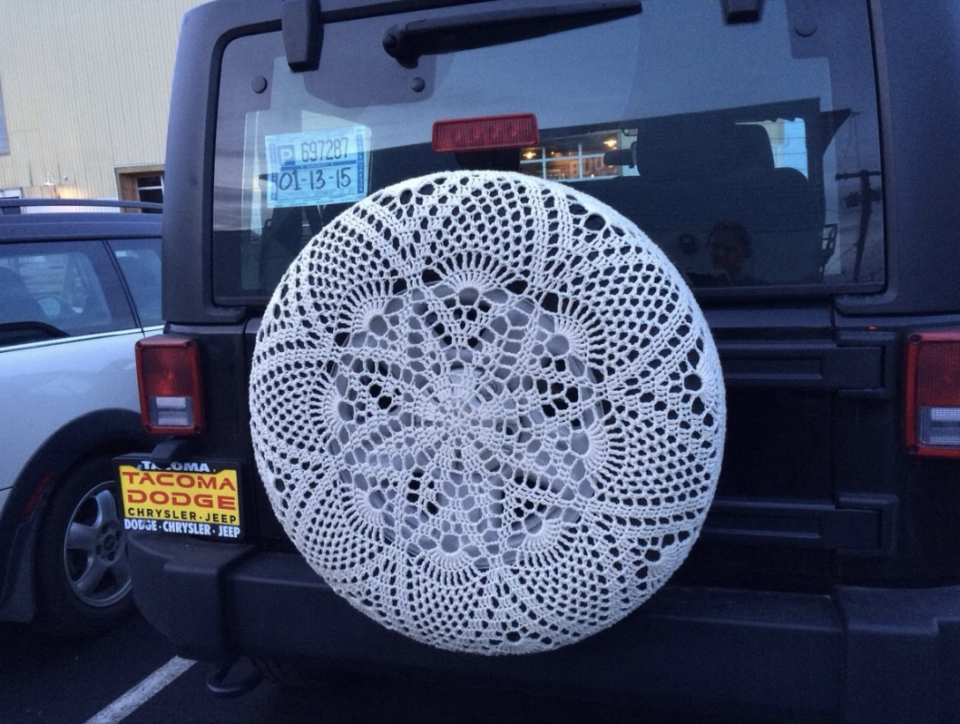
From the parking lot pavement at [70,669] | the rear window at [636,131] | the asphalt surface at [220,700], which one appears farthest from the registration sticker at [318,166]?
the parking lot pavement at [70,669]

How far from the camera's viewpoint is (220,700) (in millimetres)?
2949

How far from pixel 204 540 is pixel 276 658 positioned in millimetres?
383

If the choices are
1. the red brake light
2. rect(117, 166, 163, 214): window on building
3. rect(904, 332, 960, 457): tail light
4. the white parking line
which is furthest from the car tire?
rect(117, 166, 163, 214): window on building

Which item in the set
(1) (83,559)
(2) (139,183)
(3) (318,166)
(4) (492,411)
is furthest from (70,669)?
(2) (139,183)

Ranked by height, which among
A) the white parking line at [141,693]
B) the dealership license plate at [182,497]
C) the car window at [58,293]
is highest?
the car window at [58,293]

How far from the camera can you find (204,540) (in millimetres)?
2305

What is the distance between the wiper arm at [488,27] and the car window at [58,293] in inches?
79.5

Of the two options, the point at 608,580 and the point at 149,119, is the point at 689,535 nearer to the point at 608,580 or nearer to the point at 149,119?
the point at 608,580

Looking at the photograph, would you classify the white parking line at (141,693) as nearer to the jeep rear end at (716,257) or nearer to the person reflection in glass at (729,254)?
the jeep rear end at (716,257)

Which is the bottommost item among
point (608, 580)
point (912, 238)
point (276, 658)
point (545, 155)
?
point (276, 658)

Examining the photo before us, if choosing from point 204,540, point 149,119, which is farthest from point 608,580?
point 149,119

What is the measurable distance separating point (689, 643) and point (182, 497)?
1.37 metres

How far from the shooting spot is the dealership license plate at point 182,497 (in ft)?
7.41

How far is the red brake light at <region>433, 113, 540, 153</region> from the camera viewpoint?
194 cm
